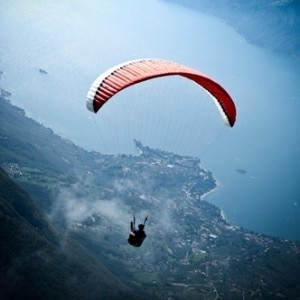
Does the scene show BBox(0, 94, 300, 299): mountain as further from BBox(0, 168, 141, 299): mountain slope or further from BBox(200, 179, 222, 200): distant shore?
BBox(200, 179, 222, 200): distant shore

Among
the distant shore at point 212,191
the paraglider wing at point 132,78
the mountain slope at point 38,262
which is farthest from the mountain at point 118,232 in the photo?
the paraglider wing at point 132,78

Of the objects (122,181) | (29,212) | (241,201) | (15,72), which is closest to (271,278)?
(241,201)

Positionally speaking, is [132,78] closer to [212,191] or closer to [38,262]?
[38,262]

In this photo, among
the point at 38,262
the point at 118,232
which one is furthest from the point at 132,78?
the point at 118,232

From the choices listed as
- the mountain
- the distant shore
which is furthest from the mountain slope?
the distant shore

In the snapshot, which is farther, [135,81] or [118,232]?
[118,232]

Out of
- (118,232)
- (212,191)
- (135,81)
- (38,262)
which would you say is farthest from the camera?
(212,191)
